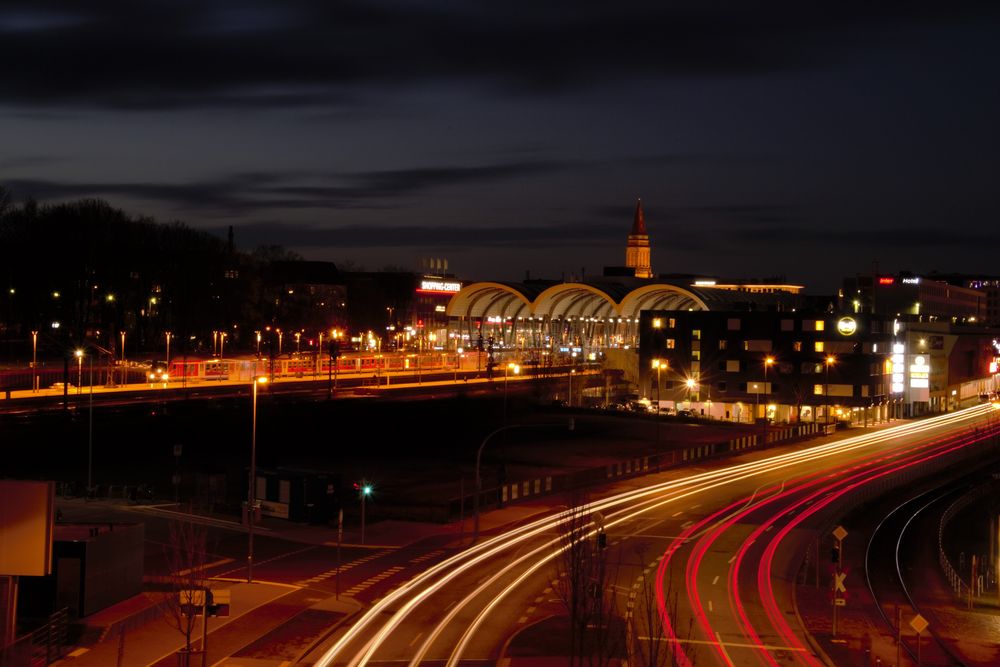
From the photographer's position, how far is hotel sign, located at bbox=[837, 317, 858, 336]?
284 ft

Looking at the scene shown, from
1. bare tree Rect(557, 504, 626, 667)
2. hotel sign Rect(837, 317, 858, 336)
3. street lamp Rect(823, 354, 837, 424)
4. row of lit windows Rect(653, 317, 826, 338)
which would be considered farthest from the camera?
row of lit windows Rect(653, 317, 826, 338)

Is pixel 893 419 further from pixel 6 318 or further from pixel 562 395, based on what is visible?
pixel 6 318

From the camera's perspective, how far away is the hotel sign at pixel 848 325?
284 feet

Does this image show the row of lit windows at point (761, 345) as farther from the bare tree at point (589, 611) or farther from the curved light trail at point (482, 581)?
the bare tree at point (589, 611)

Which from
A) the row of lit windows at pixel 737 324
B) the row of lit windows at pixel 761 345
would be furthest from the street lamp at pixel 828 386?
the row of lit windows at pixel 737 324

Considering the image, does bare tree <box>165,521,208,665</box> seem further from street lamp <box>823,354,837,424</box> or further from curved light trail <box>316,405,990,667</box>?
street lamp <box>823,354,837,424</box>

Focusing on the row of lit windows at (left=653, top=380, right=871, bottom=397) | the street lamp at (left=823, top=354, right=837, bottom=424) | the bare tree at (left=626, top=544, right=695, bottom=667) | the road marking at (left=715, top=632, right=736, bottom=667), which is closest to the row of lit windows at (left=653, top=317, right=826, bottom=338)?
the street lamp at (left=823, top=354, right=837, bottom=424)

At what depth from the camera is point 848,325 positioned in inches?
3415

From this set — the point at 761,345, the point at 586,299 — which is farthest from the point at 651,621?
the point at 586,299

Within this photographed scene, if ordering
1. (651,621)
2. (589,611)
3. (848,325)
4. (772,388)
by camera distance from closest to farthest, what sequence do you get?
(651,621)
(589,611)
(848,325)
(772,388)

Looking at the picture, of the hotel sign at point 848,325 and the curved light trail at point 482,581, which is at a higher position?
the hotel sign at point 848,325

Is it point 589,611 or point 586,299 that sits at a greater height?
point 586,299

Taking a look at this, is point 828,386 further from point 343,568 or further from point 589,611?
point 589,611

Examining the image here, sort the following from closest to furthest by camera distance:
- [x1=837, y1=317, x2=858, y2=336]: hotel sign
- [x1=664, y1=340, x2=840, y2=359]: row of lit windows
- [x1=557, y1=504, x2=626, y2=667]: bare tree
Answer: [x1=557, y1=504, x2=626, y2=667]: bare tree, [x1=837, y1=317, x2=858, y2=336]: hotel sign, [x1=664, y1=340, x2=840, y2=359]: row of lit windows
